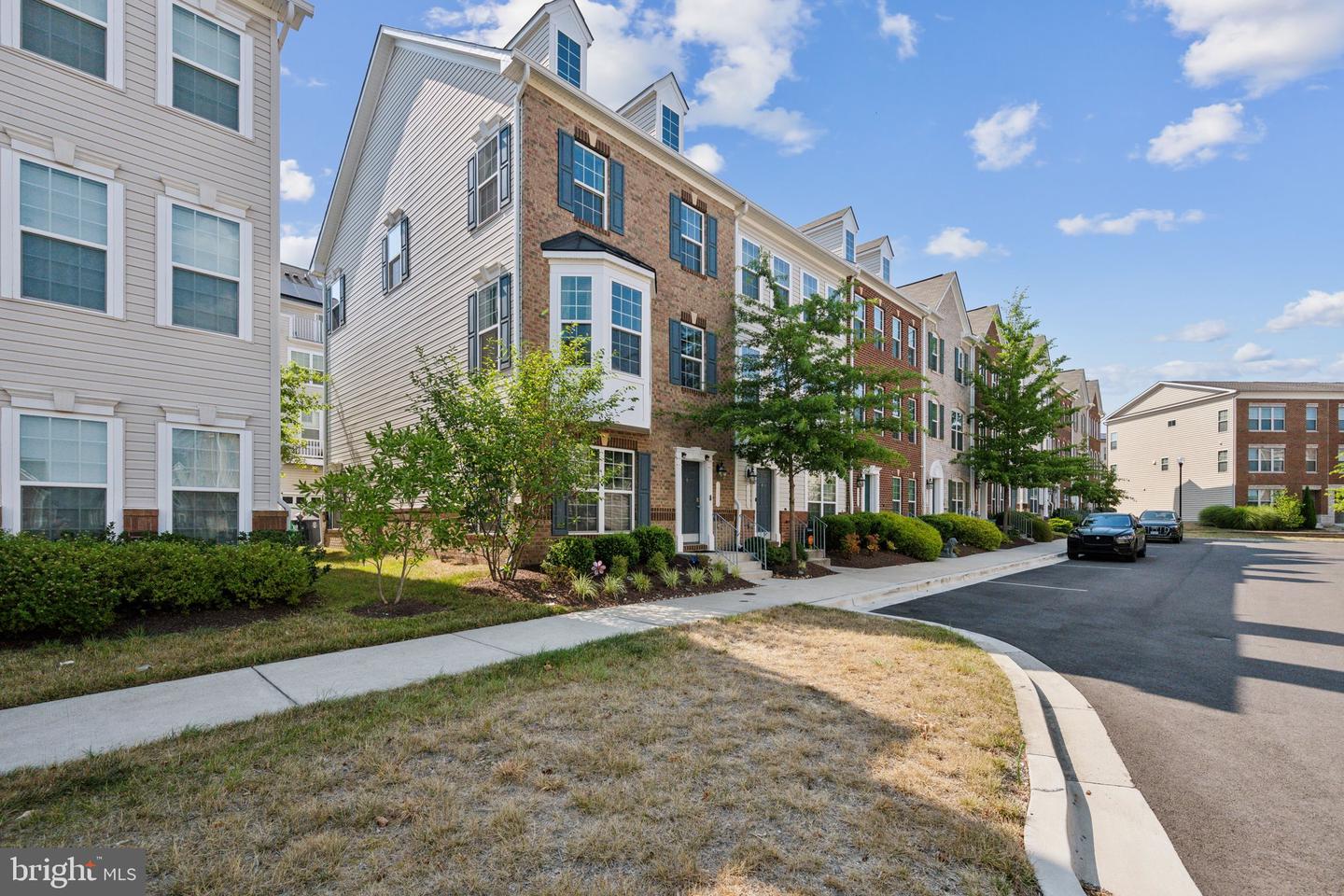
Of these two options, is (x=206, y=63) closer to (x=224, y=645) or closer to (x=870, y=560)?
(x=224, y=645)

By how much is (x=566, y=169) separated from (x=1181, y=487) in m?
53.7

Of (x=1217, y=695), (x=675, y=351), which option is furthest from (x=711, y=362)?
(x=1217, y=695)

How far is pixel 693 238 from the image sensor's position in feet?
52.6

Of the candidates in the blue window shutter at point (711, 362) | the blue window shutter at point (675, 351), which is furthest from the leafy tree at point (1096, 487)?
the blue window shutter at point (675, 351)

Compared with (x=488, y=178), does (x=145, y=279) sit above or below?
below

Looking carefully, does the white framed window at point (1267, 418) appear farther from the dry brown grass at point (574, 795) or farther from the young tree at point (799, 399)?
the dry brown grass at point (574, 795)

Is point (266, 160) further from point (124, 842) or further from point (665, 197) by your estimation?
point (124, 842)

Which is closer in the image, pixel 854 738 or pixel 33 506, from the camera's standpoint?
pixel 854 738

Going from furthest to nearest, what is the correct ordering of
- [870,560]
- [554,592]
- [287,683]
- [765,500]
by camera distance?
1. [765,500]
2. [870,560]
3. [554,592]
4. [287,683]

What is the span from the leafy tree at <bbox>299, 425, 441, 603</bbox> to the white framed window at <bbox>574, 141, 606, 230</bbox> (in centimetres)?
686

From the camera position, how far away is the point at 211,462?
31.4 ft

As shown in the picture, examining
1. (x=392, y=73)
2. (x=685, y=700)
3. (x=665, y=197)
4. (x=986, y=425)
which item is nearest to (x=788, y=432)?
(x=665, y=197)

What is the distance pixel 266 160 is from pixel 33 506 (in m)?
6.19

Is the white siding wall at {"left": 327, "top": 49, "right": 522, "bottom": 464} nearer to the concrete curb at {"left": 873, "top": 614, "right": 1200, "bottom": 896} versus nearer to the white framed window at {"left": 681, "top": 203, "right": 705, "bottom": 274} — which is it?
the white framed window at {"left": 681, "top": 203, "right": 705, "bottom": 274}
